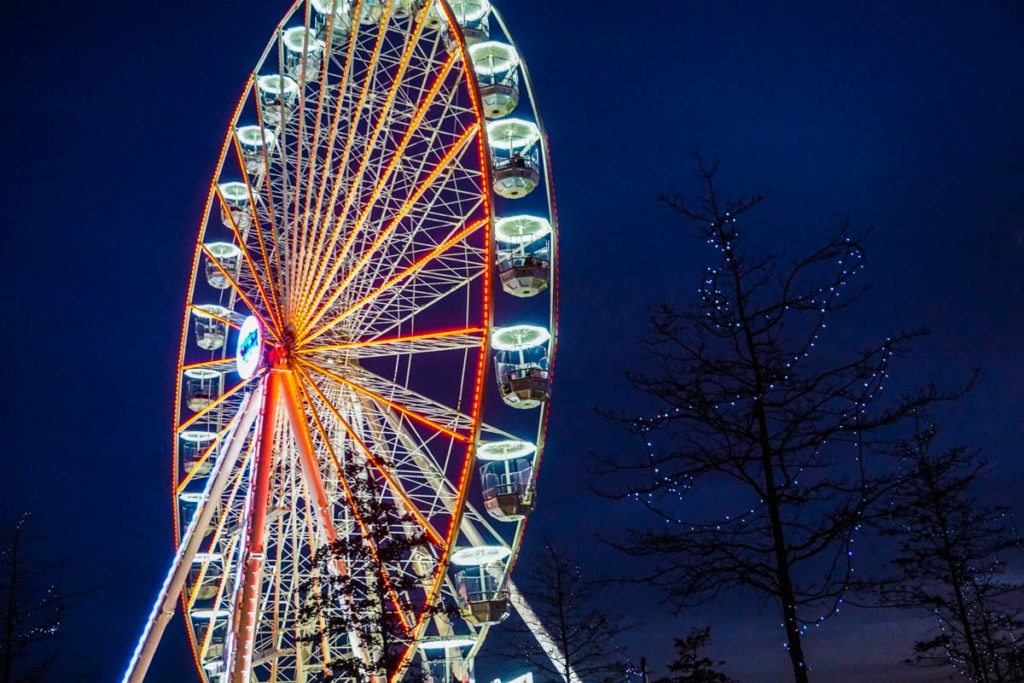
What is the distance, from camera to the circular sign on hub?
21050 millimetres

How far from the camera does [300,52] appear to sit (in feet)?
85.1

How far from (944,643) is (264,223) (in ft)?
61.6

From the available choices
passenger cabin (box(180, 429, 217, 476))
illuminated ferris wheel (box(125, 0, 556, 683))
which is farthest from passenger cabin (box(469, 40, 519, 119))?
passenger cabin (box(180, 429, 217, 476))

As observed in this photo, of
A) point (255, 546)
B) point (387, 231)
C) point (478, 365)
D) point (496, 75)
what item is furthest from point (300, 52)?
point (255, 546)

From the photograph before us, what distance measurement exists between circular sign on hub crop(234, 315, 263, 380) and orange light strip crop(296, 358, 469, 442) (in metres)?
0.86

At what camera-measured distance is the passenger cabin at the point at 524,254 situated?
20.7 meters

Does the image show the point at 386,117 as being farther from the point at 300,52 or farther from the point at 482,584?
the point at 482,584

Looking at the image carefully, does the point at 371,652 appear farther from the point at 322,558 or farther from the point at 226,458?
the point at 226,458

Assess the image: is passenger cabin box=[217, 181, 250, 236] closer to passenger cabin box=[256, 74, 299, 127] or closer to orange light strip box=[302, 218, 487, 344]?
passenger cabin box=[256, 74, 299, 127]

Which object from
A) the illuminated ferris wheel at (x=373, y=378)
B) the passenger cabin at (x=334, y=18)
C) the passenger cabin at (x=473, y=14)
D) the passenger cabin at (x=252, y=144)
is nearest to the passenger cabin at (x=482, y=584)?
the illuminated ferris wheel at (x=373, y=378)

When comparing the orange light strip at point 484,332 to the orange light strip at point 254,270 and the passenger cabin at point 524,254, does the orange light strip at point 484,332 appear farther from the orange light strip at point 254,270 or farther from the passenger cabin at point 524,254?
the orange light strip at point 254,270

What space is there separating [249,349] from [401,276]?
12.0 ft

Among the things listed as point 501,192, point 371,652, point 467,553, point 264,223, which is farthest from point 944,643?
point 264,223

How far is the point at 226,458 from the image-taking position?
2159cm
